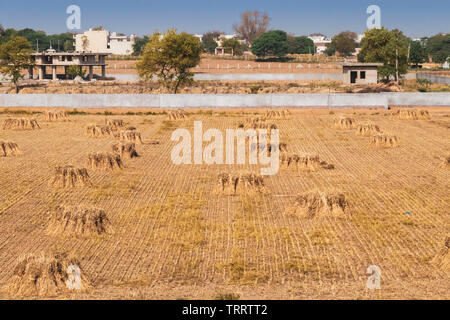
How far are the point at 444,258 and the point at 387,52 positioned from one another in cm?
7249

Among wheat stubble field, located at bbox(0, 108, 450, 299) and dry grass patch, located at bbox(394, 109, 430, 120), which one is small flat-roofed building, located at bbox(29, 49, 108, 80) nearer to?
dry grass patch, located at bbox(394, 109, 430, 120)

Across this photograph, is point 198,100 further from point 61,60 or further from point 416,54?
point 416,54

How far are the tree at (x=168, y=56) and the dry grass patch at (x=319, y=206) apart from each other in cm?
5199

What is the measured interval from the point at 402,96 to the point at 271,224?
40.5 metres

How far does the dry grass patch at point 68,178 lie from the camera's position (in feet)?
86.7

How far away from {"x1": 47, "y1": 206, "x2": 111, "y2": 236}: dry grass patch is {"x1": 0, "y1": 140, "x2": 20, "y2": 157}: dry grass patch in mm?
14750

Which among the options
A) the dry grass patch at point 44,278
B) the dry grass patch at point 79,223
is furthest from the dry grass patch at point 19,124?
the dry grass patch at point 44,278

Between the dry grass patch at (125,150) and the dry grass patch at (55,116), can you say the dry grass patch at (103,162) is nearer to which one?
the dry grass patch at (125,150)

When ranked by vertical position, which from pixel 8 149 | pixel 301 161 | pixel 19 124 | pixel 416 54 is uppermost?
pixel 416 54

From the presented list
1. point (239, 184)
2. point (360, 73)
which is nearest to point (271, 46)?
point (360, 73)

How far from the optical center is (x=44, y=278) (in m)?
14.8

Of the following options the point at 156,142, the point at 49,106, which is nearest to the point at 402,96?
the point at 156,142

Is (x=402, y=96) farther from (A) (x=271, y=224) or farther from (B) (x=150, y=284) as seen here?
(B) (x=150, y=284)

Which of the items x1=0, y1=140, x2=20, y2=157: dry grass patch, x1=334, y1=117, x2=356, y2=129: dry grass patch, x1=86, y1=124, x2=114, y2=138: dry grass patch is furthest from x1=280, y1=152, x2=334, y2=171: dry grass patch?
x1=334, y1=117, x2=356, y2=129: dry grass patch
